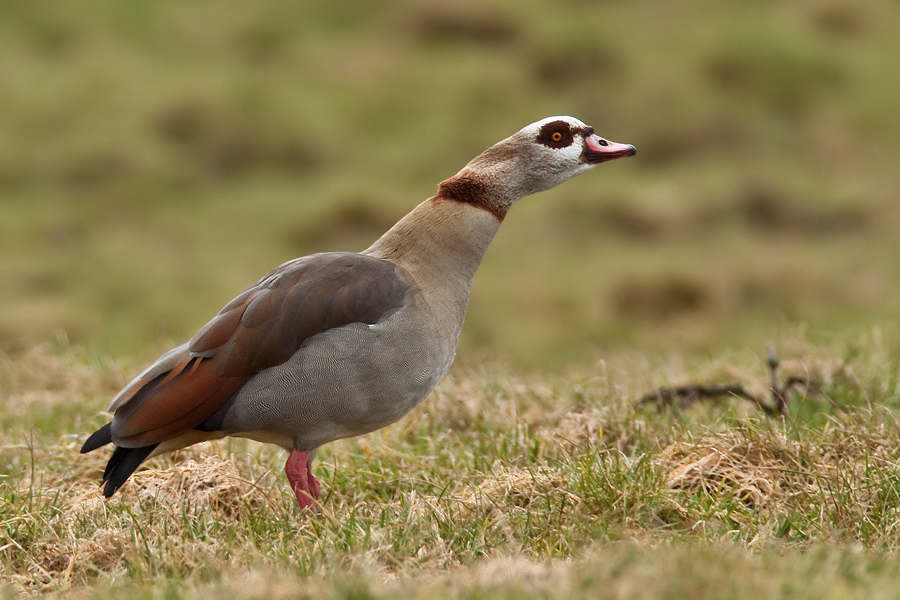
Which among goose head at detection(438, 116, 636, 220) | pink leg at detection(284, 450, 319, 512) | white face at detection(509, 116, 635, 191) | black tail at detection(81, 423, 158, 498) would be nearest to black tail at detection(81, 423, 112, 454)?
black tail at detection(81, 423, 158, 498)

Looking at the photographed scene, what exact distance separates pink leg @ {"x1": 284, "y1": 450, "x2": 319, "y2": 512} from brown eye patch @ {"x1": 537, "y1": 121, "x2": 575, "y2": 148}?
1469 mm

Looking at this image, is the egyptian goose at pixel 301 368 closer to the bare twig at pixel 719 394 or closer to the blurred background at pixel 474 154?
the bare twig at pixel 719 394

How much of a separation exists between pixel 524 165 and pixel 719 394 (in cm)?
138

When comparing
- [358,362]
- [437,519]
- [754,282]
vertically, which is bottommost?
[754,282]

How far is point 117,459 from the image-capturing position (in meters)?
4.08

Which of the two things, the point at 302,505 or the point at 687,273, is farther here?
the point at 687,273

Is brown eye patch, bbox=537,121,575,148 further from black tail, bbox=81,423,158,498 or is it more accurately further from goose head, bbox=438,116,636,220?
black tail, bbox=81,423,158,498

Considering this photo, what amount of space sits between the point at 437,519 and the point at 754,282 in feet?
23.5

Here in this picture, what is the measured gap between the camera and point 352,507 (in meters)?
4.09

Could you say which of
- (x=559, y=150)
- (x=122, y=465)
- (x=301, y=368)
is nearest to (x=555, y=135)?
(x=559, y=150)

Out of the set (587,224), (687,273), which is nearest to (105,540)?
(687,273)

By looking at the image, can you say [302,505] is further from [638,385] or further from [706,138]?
[706,138]

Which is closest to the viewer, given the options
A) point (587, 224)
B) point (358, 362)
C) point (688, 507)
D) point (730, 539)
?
point (730, 539)

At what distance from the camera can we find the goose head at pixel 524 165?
4.54 metres
